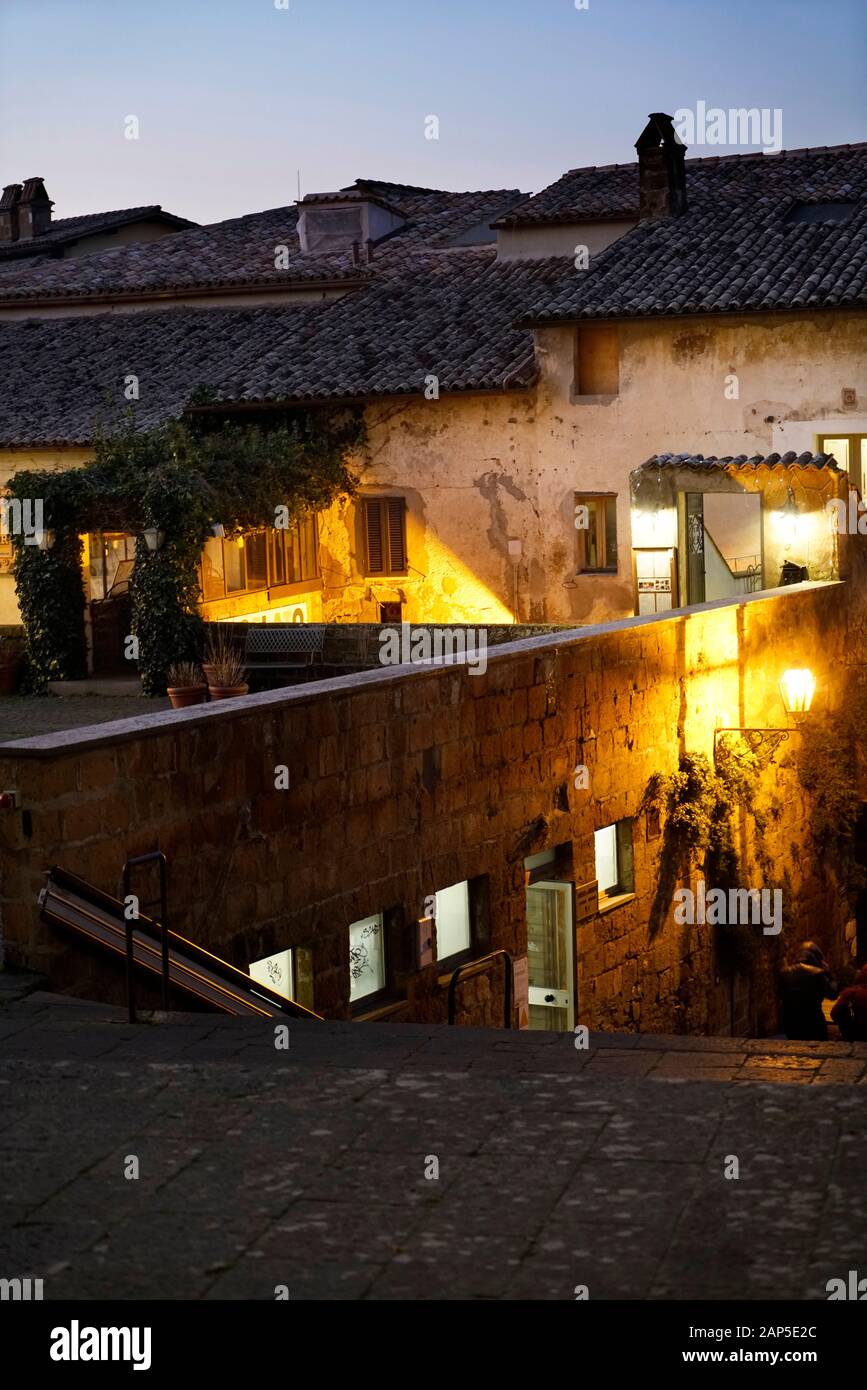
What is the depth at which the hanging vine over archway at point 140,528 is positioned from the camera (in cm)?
2280

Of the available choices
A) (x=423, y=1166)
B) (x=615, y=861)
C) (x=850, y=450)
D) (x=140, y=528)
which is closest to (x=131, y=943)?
(x=423, y=1166)

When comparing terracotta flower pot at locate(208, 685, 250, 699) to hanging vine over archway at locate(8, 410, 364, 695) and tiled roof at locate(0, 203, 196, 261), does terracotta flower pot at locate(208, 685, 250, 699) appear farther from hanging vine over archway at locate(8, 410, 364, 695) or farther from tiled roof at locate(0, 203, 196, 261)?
tiled roof at locate(0, 203, 196, 261)

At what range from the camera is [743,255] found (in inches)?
976

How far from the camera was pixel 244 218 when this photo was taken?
35.1 metres

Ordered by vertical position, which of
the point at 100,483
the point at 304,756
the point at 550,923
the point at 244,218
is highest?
the point at 244,218

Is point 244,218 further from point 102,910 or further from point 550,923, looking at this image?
point 102,910

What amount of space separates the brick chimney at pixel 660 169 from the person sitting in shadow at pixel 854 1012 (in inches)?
647

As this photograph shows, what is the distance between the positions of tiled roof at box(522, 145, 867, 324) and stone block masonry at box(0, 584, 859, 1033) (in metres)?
6.86

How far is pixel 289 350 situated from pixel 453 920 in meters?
16.9

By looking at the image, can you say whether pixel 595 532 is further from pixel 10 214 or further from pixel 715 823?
pixel 10 214

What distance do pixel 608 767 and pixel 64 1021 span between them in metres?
7.33

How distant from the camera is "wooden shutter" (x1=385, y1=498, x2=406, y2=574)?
2681cm

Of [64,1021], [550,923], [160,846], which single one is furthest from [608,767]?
[64,1021]

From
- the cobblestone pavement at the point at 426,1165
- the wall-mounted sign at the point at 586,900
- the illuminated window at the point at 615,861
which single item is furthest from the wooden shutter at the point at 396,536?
the cobblestone pavement at the point at 426,1165
